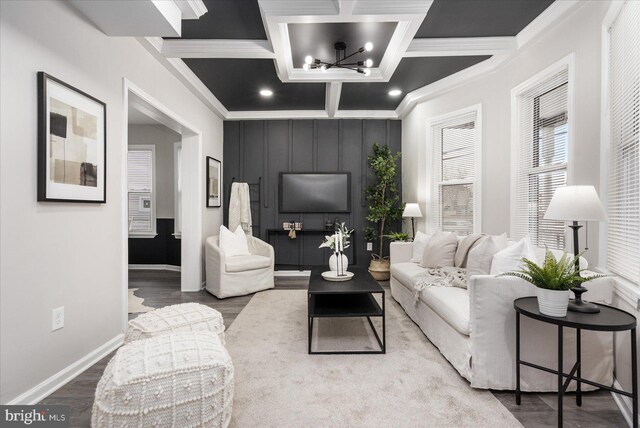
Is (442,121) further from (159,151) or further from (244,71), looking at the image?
(159,151)

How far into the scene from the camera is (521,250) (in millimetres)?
2305

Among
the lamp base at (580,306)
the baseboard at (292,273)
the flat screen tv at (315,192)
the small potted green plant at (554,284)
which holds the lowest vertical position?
the baseboard at (292,273)

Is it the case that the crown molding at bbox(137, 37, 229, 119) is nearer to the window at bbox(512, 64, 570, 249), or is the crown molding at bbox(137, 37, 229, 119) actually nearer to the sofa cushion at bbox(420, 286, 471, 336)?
the sofa cushion at bbox(420, 286, 471, 336)

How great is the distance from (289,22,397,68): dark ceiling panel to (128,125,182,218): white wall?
11.8 feet

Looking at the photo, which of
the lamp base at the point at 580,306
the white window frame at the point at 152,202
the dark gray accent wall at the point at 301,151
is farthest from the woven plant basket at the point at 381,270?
the white window frame at the point at 152,202

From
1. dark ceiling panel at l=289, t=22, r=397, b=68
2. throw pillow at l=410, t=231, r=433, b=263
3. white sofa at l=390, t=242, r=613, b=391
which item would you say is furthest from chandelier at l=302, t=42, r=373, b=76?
white sofa at l=390, t=242, r=613, b=391

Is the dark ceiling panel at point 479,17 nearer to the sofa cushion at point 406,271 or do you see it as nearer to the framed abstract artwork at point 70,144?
the sofa cushion at point 406,271

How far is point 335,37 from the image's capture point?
10.6 feet

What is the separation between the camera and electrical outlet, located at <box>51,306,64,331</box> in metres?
2.10

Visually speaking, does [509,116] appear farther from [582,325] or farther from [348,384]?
[348,384]

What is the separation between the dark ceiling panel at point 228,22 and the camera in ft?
8.89

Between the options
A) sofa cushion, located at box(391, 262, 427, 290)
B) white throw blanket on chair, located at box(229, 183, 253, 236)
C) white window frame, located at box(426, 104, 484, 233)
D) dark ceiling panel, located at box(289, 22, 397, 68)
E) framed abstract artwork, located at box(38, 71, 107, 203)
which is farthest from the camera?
white throw blanket on chair, located at box(229, 183, 253, 236)

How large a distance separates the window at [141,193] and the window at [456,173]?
16.1 ft

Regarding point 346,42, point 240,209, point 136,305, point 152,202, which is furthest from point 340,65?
point 152,202
